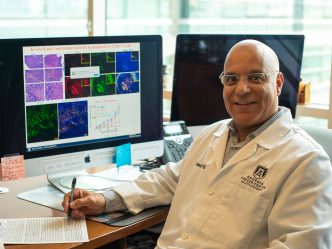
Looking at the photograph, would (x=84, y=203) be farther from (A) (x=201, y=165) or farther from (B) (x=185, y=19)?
(B) (x=185, y=19)

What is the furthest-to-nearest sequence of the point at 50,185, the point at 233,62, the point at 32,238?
the point at 50,185, the point at 233,62, the point at 32,238

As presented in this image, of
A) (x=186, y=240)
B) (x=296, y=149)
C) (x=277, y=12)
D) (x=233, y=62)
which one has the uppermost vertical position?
(x=277, y=12)

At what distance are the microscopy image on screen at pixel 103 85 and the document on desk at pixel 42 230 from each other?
0.51 metres

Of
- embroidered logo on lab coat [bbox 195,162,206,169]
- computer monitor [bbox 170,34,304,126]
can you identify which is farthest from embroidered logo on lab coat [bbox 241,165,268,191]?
computer monitor [bbox 170,34,304,126]

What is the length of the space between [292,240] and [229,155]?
16.3 inches

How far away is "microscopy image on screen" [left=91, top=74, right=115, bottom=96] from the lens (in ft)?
6.58

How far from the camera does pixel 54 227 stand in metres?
1.66

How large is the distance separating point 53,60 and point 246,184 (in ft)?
2.62

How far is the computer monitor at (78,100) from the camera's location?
6.08ft

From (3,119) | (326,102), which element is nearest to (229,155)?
(3,119)

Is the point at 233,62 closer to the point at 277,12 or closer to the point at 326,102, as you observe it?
the point at 326,102

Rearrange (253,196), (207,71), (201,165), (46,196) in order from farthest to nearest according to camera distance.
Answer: (207,71) → (46,196) → (201,165) → (253,196)

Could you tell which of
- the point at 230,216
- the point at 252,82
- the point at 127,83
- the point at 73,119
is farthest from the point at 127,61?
the point at 230,216

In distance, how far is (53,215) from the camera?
Result: 1770 millimetres
